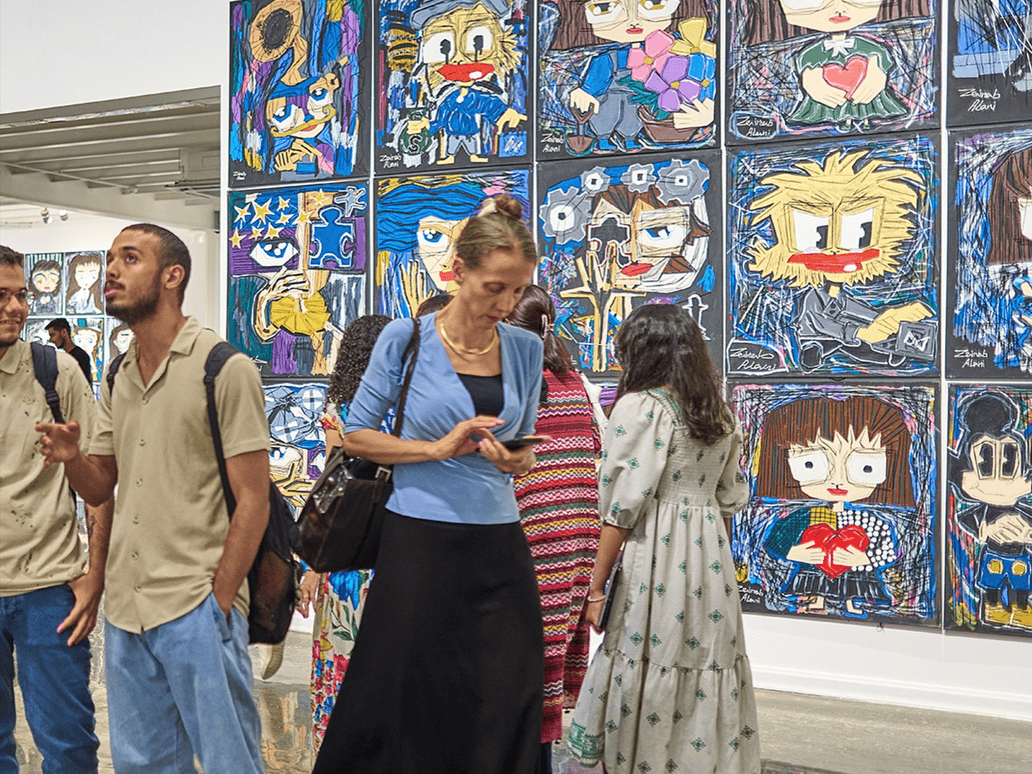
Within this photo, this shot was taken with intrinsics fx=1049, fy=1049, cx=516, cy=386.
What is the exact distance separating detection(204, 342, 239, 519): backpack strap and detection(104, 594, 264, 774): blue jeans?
250mm

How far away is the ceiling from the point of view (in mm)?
7328

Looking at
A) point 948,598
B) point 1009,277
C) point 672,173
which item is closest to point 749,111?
point 672,173

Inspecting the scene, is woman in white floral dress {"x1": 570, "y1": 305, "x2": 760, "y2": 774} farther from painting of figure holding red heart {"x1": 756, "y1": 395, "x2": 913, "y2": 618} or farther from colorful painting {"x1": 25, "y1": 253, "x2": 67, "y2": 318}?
colorful painting {"x1": 25, "y1": 253, "x2": 67, "y2": 318}

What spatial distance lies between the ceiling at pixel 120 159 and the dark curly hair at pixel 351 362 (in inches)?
150

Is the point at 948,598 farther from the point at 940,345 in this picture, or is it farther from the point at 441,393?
the point at 441,393

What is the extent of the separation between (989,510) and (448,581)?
3336mm

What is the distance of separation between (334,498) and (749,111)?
3578 millimetres

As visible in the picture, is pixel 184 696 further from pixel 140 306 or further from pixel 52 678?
pixel 140 306

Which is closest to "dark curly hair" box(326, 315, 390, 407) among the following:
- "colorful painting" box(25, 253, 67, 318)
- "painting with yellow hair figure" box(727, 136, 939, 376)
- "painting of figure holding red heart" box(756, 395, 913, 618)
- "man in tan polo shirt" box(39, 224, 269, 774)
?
"man in tan polo shirt" box(39, 224, 269, 774)

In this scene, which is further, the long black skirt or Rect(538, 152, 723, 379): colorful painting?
Rect(538, 152, 723, 379): colorful painting

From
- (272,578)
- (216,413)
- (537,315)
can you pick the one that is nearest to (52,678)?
(272,578)

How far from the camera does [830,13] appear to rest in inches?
205
